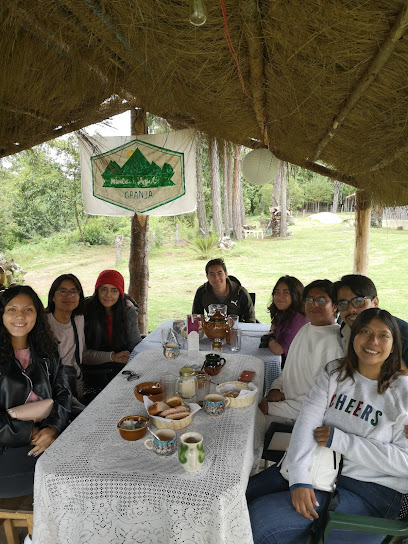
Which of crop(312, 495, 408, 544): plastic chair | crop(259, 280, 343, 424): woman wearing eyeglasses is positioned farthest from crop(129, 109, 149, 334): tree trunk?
crop(312, 495, 408, 544): plastic chair

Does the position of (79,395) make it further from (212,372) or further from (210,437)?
(210,437)

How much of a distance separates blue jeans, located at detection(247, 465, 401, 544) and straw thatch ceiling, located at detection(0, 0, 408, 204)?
1.96 m

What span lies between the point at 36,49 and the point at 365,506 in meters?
3.07

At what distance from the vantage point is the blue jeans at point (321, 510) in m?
1.72

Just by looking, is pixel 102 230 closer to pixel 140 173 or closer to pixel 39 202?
pixel 39 202

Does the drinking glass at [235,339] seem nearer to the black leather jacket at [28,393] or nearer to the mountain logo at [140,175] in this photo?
the black leather jacket at [28,393]

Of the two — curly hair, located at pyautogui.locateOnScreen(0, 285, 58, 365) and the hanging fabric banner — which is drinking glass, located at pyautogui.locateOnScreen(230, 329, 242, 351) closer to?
curly hair, located at pyautogui.locateOnScreen(0, 285, 58, 365)

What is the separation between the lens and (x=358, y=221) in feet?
15.8

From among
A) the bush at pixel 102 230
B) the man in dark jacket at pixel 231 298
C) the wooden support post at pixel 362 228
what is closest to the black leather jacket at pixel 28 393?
the man in dark jacket at pixel 231 298

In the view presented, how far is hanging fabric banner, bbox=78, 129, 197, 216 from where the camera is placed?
185 inches

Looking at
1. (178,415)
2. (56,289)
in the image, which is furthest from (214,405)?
(56,289)

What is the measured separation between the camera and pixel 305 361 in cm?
243

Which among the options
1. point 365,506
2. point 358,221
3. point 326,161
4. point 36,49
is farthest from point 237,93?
point 358,221

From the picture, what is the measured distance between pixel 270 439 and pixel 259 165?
2312 millimetres
